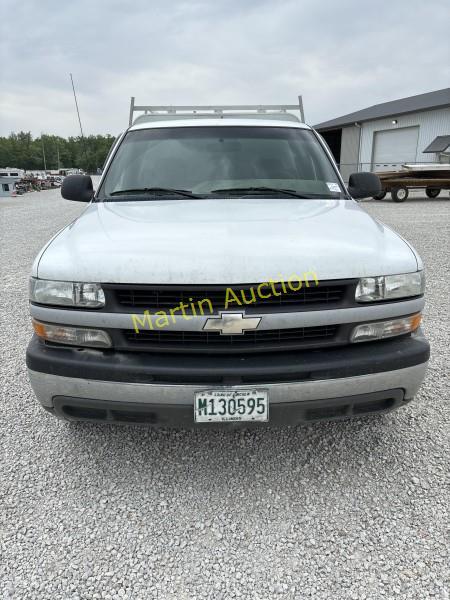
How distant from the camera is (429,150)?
80.6 ft

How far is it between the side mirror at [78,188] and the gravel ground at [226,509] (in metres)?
1.57

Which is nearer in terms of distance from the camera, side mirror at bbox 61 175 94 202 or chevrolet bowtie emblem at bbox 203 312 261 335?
chevrolet bowtie emblem at bbox 203 312 261 335

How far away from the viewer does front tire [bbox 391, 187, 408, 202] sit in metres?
18.3

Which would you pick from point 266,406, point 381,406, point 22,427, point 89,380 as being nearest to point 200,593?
point 266,406

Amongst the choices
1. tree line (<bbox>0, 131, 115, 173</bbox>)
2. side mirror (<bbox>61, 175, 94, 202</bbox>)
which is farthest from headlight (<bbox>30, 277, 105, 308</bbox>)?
tree line (<bbox>0, 131, 115, 173</bbox>)

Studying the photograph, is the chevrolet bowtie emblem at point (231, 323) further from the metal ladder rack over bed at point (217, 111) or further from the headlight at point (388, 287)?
the metal ladder rack over bed at point (217, 111)

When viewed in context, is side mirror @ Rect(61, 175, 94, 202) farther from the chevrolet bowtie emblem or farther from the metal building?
the metal building

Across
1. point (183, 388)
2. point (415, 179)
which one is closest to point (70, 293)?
point (183, 388)

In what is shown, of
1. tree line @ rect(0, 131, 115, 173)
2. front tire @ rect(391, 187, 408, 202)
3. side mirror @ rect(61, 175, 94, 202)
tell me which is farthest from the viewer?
tree line @ rect(0, 131, 115, 173)

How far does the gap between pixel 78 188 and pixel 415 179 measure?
17636 mm

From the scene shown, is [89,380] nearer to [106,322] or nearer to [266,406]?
[106,322]

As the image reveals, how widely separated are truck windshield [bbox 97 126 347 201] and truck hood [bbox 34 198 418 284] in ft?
1.85

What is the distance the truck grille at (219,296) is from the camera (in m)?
2.05

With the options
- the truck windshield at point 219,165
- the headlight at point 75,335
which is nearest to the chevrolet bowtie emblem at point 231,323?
the headlight at point 75,335
